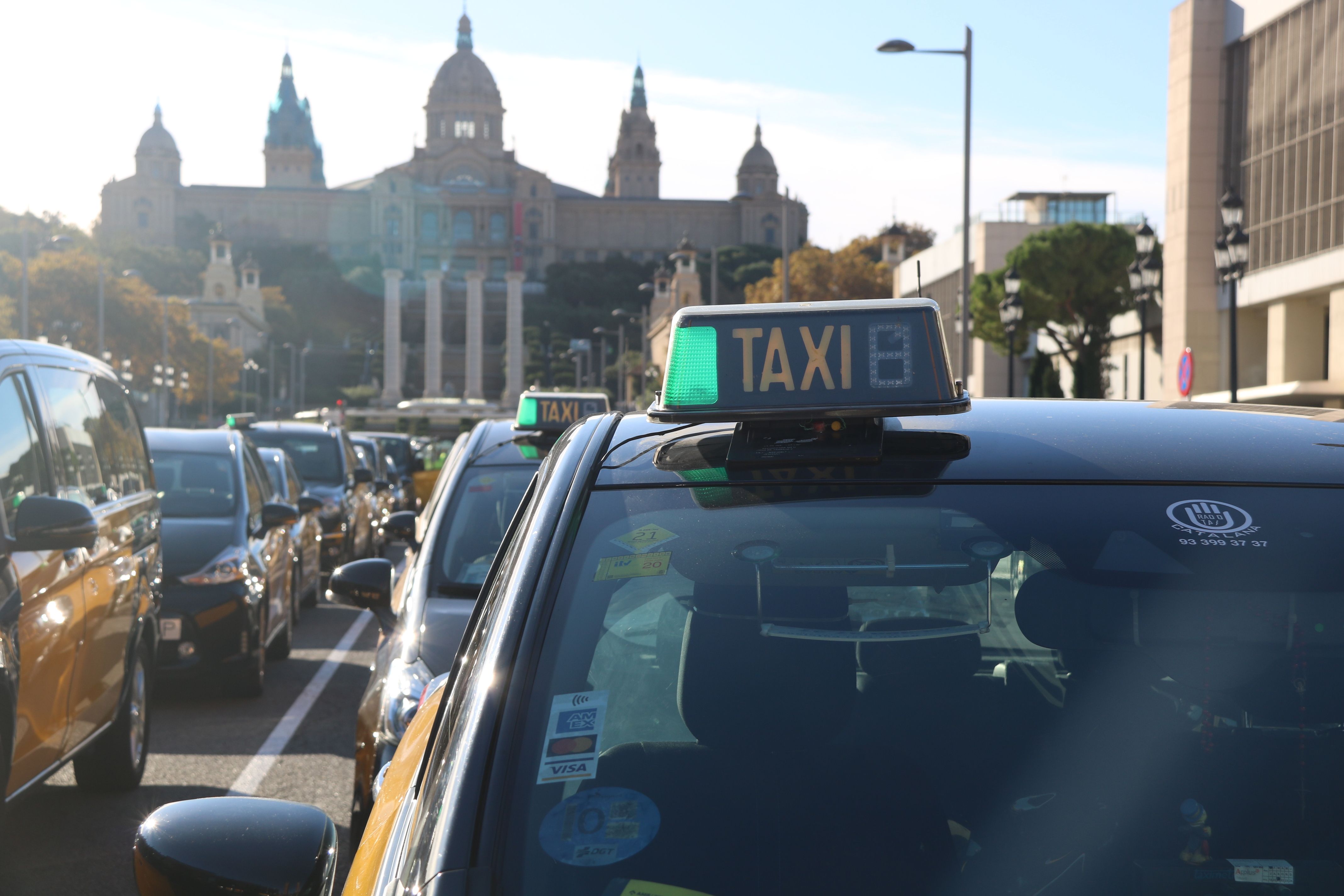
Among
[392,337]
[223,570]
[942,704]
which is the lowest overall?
[223,570]

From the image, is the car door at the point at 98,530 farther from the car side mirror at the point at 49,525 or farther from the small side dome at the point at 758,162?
the small side dome at the point at 758,162

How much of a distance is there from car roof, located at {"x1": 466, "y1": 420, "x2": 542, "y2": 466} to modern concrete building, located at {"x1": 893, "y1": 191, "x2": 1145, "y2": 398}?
1887 inches

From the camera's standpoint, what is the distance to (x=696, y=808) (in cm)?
202

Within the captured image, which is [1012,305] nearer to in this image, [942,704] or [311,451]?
[311,451]

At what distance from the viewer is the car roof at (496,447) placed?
736 cm

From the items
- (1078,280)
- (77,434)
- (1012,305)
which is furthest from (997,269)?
(77,434)

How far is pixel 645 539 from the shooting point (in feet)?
7.29

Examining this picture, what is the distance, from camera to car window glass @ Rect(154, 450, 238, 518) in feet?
33.0

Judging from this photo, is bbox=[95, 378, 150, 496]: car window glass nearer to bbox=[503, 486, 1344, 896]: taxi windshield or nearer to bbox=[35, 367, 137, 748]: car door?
bbox=[35, 367, 137, 748]: car door

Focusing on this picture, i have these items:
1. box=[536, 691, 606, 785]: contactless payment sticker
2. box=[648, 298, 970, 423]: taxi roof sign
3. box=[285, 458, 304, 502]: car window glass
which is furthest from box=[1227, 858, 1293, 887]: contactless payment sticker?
box=[285, 458, 304, 502]: car window glass

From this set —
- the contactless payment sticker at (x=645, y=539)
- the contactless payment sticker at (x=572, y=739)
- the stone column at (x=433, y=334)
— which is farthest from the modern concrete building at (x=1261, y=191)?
the stone column at (x=433, y=334)

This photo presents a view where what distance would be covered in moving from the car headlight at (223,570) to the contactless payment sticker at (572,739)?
7.43 metres

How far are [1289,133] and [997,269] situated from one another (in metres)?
16.2

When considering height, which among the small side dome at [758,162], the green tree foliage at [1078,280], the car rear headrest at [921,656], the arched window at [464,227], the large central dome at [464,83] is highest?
the large central dome at [464,83]
